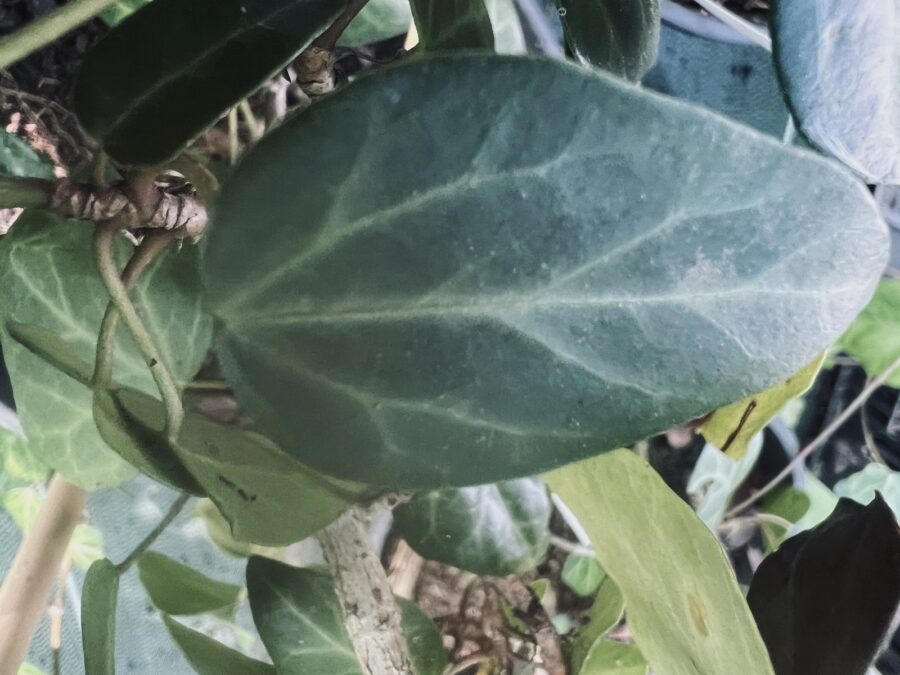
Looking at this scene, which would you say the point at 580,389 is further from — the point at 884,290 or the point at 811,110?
the point at 884,290

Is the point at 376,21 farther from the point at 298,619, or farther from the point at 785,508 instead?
the point at 785,508

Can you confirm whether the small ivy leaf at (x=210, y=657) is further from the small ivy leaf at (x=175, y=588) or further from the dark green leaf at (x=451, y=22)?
the dark green leaf at (x=451, y=22)

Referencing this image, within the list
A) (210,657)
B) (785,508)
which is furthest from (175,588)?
(785,508)

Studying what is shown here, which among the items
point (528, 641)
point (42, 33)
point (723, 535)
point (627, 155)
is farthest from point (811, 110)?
point (723, 535)

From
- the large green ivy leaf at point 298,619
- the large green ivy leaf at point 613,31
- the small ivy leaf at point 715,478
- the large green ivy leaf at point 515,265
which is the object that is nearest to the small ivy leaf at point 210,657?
the large green ivy leaf at point 298,619

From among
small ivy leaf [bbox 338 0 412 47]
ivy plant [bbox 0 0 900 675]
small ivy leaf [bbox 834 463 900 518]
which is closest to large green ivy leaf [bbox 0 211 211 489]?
ivy plant [bbox 0 0 900 675]

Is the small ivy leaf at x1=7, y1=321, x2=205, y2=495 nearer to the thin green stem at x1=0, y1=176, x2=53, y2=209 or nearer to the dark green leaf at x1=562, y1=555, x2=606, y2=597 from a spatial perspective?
the thin green stem at x1=0, y1=176, x2=53, y2=209
